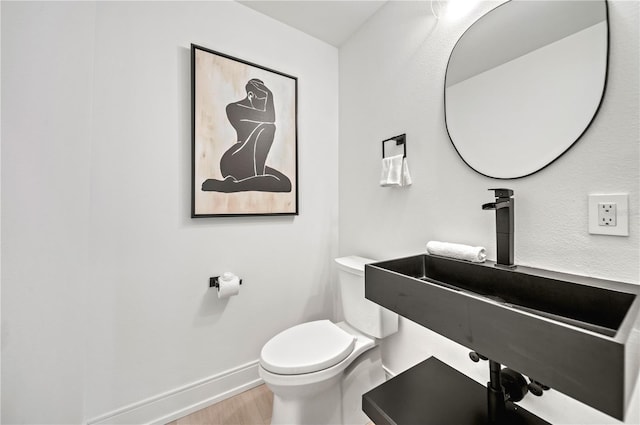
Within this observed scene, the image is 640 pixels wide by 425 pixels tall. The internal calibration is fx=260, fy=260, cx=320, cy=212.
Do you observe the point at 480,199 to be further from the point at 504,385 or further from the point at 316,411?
the point at 316,411

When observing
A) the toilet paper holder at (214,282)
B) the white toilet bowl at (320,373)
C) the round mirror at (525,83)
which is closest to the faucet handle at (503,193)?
→ the round mirror at (525,83)

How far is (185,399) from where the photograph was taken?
1500 mm

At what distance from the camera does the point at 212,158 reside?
5.09ft

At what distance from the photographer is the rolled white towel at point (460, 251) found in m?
1.05

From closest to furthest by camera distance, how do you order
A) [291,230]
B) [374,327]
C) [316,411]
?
[316,411] → [374,327] → [291,230]

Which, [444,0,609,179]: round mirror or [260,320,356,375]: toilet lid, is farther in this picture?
[260,320,356,375]: toilet lid

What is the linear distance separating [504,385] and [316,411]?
0.88 m

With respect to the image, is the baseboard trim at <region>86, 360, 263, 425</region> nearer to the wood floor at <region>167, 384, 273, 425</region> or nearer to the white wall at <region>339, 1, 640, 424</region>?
the wood floor at <region>167, 384, 273, 425</region>

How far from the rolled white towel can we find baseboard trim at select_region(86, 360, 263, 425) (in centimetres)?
138

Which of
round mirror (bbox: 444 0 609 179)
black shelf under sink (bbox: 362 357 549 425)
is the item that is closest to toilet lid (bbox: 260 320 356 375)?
black shelf under sink (bbox: 362 357 549 425)

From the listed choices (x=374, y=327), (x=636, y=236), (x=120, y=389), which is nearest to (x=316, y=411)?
(x=374, y=327)

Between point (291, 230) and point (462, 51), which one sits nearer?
point (462, 51)

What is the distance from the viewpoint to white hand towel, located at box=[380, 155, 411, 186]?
4.77 feet

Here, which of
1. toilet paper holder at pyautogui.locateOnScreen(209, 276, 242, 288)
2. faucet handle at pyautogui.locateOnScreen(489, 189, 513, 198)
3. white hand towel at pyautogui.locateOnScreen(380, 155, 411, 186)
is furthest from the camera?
toilet paper holder at pyautogui.locateOnScreen(209, 276, 242, 288)
